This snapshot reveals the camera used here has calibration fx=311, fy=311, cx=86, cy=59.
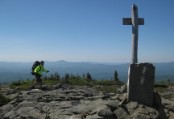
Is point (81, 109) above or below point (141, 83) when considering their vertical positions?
below

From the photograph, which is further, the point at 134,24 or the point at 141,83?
the point at 134,24

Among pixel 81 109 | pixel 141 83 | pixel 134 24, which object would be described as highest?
pixel 134 24

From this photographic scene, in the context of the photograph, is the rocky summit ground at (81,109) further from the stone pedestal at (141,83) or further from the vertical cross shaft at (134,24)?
the vertical cross shaft at (134,24)

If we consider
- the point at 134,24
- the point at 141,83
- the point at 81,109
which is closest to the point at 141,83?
the point at 141,83

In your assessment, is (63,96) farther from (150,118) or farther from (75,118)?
(150,118)

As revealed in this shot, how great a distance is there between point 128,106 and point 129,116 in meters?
0.82

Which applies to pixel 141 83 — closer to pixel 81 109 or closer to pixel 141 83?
pixel 141 83

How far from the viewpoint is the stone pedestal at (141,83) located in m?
16.1

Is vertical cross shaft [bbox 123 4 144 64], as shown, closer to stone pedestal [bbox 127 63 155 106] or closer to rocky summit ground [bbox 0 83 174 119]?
stone pedestal [bbox 127 63 155 106]

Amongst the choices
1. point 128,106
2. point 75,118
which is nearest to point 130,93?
point 128,106

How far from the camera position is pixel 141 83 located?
16.2 metres

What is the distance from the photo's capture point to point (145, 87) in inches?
635

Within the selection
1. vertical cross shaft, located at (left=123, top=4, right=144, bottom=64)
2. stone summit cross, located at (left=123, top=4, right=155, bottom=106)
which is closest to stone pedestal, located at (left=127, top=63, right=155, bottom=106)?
stone summit cross, located at (left=123, top=4, right=155, bottom=106)

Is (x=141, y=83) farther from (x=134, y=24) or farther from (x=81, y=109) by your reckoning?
(x=134, y=24)
